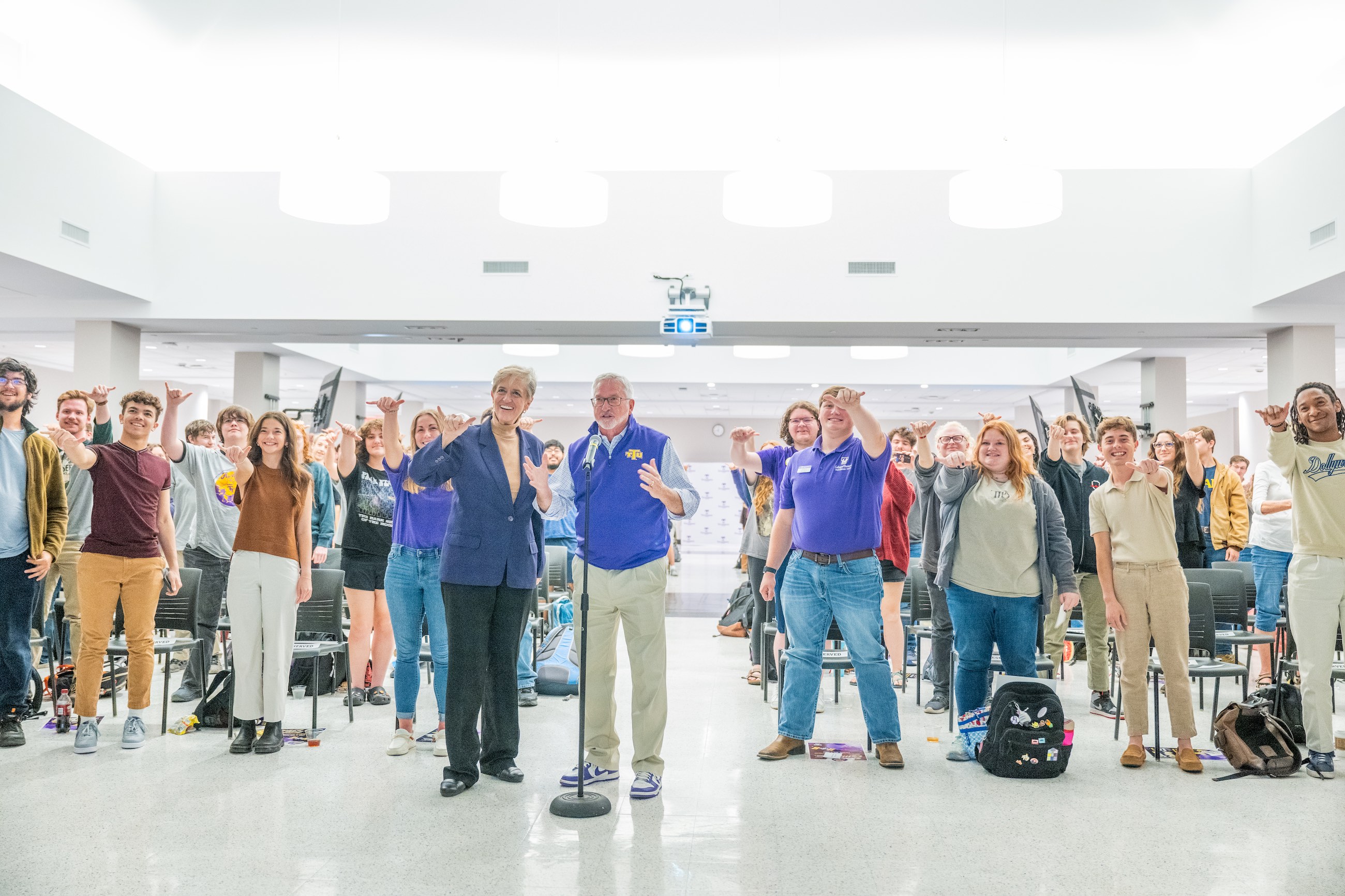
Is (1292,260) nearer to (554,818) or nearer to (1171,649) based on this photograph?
(1171,649)

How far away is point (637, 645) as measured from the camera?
368 cm

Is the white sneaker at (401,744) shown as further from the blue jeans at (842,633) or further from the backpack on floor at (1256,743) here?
the backpack on floor at (1256,743)

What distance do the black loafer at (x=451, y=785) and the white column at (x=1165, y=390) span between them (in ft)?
36.0

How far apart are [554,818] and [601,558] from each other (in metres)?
1.00

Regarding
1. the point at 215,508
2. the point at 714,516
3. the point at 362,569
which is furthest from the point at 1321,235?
→ the point at 714,516

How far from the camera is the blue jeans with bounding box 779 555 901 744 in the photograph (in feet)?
13.4

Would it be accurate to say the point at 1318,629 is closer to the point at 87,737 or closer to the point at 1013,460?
the point at 1013,460

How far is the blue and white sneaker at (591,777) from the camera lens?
3.71 metres

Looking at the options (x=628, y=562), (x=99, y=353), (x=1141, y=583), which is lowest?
(x=1141, y=583)

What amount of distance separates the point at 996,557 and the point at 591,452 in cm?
197

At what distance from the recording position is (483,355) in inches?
584

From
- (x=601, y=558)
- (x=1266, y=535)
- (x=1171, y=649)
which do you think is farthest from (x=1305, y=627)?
(x=601, y=558)

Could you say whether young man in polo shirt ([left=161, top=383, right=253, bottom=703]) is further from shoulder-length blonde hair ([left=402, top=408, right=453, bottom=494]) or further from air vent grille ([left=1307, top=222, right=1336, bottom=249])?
air vent grille ([left=1307, top=222, right=1336, bottom=249])

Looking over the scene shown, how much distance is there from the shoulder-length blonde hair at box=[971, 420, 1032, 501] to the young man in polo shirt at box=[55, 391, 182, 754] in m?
3.96
